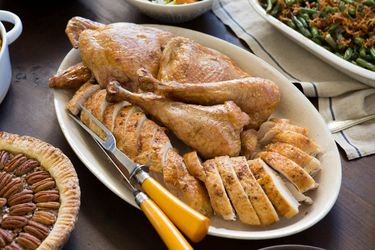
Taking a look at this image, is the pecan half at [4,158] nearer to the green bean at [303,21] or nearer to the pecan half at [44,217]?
the pecan half at [44,217]

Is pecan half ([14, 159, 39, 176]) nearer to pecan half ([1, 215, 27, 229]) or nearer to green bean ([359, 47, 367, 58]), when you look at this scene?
pecan half ([1, 215, 27, 229])

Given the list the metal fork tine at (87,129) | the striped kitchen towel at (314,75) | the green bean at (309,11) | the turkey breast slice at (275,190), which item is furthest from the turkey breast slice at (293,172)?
the green bean at (309,11)

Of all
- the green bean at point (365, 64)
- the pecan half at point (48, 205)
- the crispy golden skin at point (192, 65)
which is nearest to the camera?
the pecan half at point (48, 205)

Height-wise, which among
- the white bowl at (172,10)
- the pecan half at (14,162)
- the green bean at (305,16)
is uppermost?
the white bowl at (172,10)

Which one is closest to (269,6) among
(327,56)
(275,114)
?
(327,56)

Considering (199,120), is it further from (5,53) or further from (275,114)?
(5,53)

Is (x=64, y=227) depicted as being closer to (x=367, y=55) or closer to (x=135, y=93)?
(x=135, y=93)
